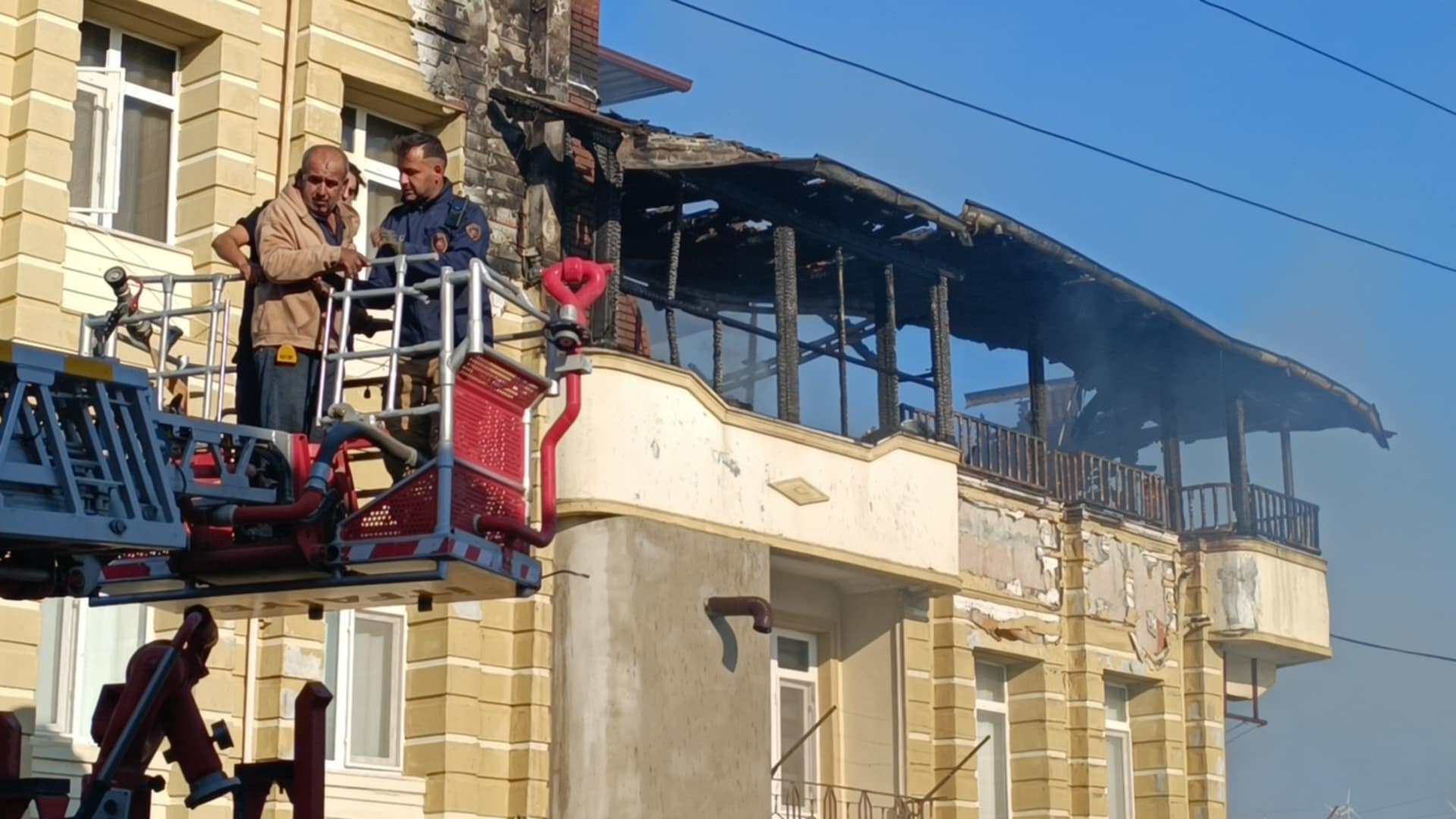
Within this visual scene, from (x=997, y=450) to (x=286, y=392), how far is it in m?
15.9

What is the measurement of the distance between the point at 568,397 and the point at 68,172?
24.2ft

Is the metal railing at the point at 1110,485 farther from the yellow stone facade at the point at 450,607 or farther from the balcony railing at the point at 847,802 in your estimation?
the balcony railing at the point at 847,802

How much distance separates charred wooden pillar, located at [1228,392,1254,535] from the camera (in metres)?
29.4

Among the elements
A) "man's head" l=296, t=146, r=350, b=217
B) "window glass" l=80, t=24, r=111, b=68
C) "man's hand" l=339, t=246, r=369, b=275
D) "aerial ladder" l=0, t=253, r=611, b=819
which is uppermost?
"window glass" l=80, t=24, r=111, b=68

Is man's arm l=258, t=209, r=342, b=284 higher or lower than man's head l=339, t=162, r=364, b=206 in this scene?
lower

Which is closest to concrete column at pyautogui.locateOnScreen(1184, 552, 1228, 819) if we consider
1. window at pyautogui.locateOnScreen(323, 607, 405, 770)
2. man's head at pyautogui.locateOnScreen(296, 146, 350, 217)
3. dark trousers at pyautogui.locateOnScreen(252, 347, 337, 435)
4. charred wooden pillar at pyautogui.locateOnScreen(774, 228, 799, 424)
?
charred wooden pillar at pyautogui.locateOnScreen(774, 228, 799, 424)

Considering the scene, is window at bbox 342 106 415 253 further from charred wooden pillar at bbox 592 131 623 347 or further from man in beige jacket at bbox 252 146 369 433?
man in beige jacket at bbox 252 146 369 433

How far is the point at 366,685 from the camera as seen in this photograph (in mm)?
19719

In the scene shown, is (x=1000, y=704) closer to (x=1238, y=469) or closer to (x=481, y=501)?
(x=1238, y=469)

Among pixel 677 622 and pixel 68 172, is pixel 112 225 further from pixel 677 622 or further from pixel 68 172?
pixel 677 622

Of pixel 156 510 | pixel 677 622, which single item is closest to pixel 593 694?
pixel 677 622

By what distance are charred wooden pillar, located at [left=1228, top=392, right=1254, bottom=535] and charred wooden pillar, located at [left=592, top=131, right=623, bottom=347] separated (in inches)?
419

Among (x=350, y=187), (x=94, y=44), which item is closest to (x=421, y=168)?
(x=350, y=187)

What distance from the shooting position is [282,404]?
11.3 m
